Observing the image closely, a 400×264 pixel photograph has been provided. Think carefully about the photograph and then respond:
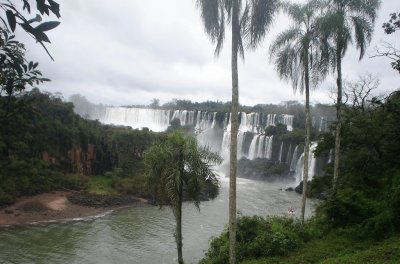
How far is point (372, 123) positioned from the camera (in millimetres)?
15664

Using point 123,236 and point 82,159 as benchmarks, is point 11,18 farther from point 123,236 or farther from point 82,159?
point 82,159

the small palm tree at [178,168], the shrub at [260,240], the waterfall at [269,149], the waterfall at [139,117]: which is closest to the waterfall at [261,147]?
the waterfall at [269,149]

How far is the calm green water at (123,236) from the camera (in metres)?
21.0

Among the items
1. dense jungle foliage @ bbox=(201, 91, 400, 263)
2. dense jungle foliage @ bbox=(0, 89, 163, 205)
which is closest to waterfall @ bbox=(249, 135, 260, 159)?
dense jungle foliage @ bbox=(0, 89, 163, 205)

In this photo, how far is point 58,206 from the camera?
34.3m

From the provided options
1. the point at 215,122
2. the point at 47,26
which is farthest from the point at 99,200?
the point at 47,26

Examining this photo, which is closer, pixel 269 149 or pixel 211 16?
pixel 211 16

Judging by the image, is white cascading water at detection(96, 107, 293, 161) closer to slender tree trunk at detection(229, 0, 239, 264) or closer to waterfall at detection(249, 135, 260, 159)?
waterfall at detection(249, 135, 260, 159)

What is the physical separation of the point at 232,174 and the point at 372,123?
8670 mm

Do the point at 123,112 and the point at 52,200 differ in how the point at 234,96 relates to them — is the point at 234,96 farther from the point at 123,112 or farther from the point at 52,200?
the point at 123,112

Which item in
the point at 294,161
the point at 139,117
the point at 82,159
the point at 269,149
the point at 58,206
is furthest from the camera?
the point at 139,117

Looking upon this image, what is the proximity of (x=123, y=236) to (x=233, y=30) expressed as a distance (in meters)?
19.4

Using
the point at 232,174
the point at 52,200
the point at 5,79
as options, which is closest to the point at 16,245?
the point at 52,200

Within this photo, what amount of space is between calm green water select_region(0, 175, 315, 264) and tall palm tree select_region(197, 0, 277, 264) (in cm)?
1088
